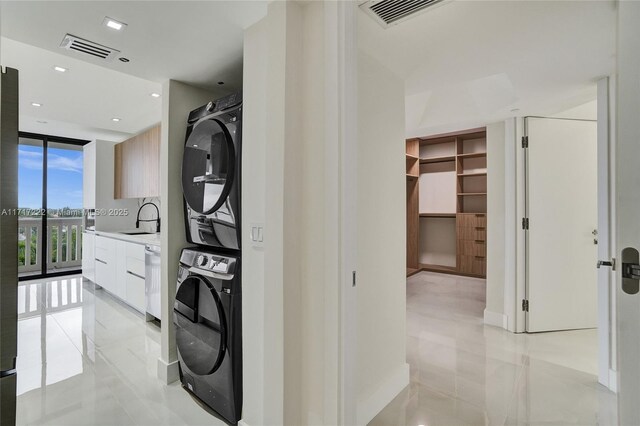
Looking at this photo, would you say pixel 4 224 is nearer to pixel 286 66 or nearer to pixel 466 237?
pixel 286 66

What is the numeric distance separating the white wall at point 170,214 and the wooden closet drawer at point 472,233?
4.96 metres

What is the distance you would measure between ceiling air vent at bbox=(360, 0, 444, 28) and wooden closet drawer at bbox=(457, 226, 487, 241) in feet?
15.5

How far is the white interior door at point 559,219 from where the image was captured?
312cm

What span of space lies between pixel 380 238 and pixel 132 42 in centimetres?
187

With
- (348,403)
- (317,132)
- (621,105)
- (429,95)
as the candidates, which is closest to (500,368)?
(348,403)

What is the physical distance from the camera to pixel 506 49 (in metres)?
1.93

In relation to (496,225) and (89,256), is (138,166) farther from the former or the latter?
(496,225)

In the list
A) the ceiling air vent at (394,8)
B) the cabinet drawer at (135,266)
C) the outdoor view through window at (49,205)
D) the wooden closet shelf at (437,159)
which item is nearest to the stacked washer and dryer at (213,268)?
the ceiling air vent at (394,8)

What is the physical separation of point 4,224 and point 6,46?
7.83 feet

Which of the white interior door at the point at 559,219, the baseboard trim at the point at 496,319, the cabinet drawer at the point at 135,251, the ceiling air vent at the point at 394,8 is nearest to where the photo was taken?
the ceiling air vent at the point at 394,8

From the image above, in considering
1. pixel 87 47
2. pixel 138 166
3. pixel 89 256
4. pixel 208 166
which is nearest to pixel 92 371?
pixel 208 166

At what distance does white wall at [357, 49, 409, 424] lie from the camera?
1745 millimetres

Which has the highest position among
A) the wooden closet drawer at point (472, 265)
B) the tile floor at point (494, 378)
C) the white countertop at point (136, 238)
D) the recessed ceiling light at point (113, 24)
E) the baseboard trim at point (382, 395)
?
the recessed ceiling light at point (113, 24)

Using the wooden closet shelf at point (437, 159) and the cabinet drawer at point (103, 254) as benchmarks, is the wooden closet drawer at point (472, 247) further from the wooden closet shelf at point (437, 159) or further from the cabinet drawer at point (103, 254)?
the cabinet drawer at point (103, 254)
